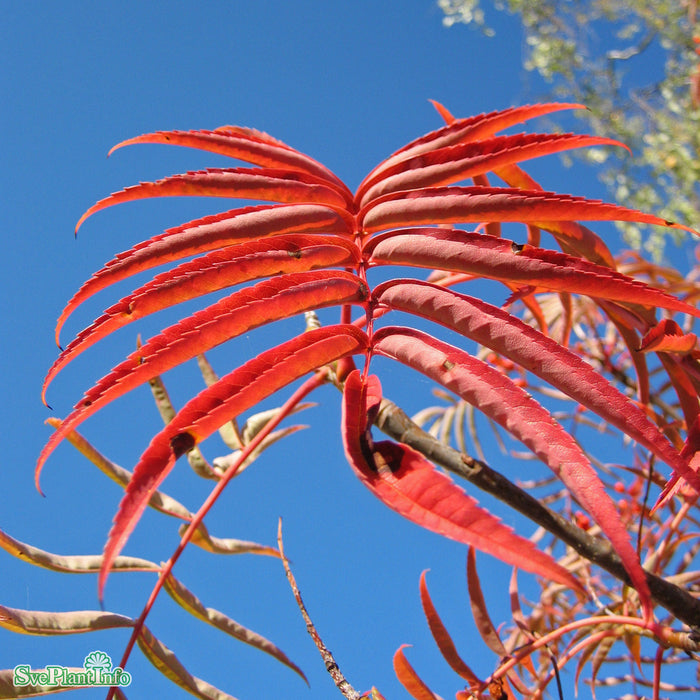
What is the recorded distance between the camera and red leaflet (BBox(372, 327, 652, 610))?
0.37m

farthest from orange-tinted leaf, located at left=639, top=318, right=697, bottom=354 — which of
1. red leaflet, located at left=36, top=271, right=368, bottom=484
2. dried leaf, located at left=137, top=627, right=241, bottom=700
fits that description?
dried leaf, located at left=137, top=627, right=241, bottom=700

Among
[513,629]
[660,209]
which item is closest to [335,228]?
[513,629]

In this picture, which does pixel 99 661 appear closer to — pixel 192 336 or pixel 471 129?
pixel 192 336

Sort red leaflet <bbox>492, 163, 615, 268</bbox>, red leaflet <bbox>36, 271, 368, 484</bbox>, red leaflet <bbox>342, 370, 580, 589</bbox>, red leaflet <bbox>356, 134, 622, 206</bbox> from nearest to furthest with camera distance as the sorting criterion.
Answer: red leaflet <bbox>342, 370, 580, 589</bbox>, red leaflet <bbox>36, 271, 368, 484</bbox>, red leaflet <bbox>356, 134, 622, 206</bbox>, red leaflet <bbox>492, 163, 615, 268</bbox>

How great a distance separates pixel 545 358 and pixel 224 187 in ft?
1.15

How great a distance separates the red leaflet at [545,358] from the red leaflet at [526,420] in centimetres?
2

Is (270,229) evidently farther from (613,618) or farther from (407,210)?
(613,618)

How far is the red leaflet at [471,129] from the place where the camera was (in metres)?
0.69

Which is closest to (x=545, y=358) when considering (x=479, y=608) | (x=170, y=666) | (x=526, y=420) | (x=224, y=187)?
(x=526, y=420)

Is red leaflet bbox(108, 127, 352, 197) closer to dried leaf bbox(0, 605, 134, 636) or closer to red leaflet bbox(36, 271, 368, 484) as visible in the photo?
red leaflet bbox(36, 271, 368, 484)

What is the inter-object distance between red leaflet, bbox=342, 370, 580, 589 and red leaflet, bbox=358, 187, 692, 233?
0.19 metres

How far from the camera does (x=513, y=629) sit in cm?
164

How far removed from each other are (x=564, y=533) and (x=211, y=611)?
1.65ft

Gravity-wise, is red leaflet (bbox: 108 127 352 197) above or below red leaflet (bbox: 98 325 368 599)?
above
